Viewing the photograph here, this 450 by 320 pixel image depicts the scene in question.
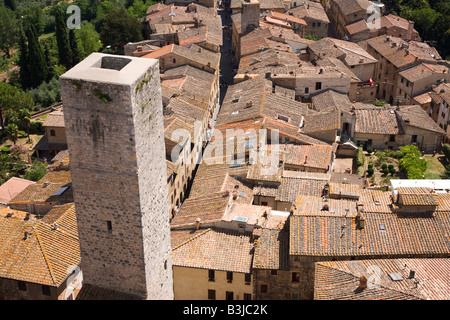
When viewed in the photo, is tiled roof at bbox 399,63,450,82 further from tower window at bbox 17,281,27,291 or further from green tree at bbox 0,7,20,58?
green tree at bbox 0,7,20,58

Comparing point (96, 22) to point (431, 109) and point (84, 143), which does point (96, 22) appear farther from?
point (84, 143)

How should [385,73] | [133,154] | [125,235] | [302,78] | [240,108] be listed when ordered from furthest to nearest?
[385,73], [302,78], [240,108], [125,235], [133,154]

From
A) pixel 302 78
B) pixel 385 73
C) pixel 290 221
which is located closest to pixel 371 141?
pixel 302 78

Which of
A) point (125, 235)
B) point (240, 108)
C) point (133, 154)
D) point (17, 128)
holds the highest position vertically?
point (133, 154)

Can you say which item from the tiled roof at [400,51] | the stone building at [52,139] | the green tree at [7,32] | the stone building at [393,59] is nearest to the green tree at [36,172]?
the stone building at [52,139]

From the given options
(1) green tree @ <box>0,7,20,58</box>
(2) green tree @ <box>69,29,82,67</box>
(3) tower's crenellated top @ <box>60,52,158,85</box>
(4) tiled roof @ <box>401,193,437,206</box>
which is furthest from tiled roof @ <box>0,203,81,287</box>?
(1) green tree @ <box>0,7,20,58</box>

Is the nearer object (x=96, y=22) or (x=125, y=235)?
(x=125, y=235)
